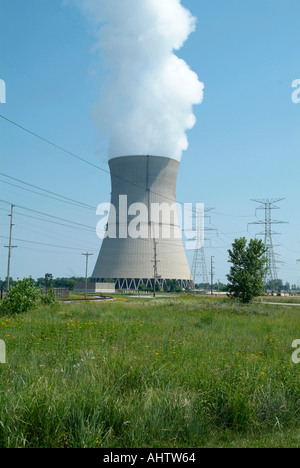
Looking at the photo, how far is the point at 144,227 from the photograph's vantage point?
123 feet

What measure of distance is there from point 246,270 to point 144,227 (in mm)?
14587

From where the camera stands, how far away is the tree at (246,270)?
24.4 metres

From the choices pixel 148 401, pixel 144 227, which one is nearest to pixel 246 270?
pixel 144 227

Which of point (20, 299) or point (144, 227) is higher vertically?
point (144, 227)

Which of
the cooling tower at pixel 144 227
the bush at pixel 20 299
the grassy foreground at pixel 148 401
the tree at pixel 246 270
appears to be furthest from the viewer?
the cooling tower at pixel 144 227

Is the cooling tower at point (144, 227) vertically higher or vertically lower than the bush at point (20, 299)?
higher

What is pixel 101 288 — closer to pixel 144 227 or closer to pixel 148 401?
pixel 144 227

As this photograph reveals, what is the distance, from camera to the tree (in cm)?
2441

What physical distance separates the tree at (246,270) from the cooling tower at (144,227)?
10449 mm

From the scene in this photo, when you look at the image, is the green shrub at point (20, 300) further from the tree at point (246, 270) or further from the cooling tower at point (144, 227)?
the cooling tower at point (144, 227)

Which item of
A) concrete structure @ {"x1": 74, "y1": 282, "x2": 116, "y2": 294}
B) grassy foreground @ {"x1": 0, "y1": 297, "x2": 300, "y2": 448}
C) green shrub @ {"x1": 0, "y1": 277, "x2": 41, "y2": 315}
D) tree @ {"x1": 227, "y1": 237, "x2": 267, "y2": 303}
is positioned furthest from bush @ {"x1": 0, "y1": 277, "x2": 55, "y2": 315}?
concrete structure @ {"x1": 74, "y1": 282, "x2": 116, "y2": 294}

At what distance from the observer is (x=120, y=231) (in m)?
37.3

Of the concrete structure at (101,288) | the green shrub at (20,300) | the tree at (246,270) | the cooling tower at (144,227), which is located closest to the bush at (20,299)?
the green shrub at (20,300)
